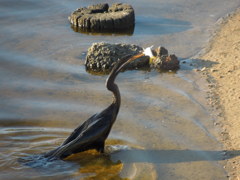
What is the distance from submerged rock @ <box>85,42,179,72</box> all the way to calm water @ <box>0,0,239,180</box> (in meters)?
0.22

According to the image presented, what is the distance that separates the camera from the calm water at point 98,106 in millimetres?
6633

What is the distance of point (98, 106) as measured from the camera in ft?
26.9

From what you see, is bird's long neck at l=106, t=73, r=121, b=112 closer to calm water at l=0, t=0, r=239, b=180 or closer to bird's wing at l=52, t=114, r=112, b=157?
bird's wing at l=52, t=114, r=112, b=157

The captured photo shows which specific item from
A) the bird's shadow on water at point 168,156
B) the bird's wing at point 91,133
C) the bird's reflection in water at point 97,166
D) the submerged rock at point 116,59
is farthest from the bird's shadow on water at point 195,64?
the bird's wing at point 91,133

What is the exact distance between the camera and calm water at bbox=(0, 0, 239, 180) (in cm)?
663

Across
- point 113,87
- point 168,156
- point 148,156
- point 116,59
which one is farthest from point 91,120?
point 116,59

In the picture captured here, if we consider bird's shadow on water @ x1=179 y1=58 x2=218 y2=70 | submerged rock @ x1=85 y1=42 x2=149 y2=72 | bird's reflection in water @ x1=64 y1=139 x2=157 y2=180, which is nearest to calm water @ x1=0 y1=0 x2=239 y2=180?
bird's reflection in water @ x1=64 y1=139 x2=157 y2=180

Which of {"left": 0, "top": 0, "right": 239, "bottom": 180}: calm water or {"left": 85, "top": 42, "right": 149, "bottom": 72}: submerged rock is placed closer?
{"left": 0, "top": 0, "right": 239, "bottom": 180}: calm water

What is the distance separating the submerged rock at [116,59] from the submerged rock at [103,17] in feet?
7.12

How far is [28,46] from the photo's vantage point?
11.0 meters

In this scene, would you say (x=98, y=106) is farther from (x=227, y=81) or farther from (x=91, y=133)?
(x=227, y=81)

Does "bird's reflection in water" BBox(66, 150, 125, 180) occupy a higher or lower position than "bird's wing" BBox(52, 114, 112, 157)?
lower

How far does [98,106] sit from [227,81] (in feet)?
7.94

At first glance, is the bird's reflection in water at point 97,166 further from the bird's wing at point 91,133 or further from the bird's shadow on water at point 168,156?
the bird's wing at point 91,133
